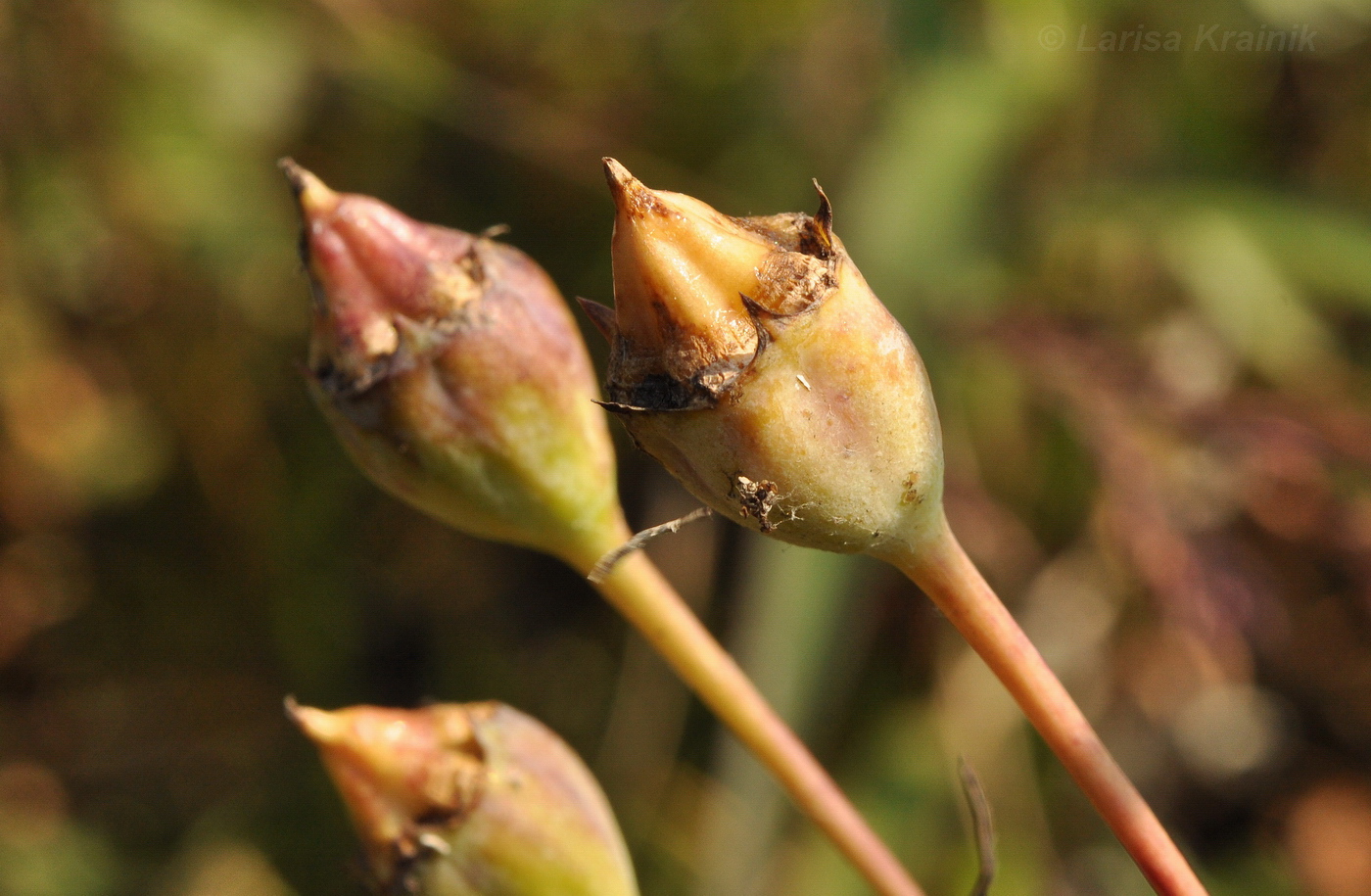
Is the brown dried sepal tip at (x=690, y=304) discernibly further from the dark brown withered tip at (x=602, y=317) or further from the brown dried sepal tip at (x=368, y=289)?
the brown dried sepal tip at (x=368, y=289)

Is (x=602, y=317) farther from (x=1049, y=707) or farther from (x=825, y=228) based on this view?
(x=1049, y=707)

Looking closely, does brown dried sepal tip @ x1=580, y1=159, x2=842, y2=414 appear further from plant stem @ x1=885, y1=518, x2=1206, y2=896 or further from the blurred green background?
the blurred green background

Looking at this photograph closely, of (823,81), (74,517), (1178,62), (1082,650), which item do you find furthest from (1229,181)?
(74,517)

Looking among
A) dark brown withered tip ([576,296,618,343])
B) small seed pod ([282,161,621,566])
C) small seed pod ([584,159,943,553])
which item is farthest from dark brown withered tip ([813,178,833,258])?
small seed pod ([282,161,621,566])

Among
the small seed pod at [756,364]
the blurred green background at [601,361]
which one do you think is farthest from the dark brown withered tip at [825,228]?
the blurred green background at [601,361]

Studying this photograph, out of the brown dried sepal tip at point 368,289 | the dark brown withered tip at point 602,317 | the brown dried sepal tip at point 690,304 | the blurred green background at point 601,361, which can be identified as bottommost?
the blurred green background at point 601,361

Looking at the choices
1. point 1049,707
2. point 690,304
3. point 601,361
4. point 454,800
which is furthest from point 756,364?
point 601,361
